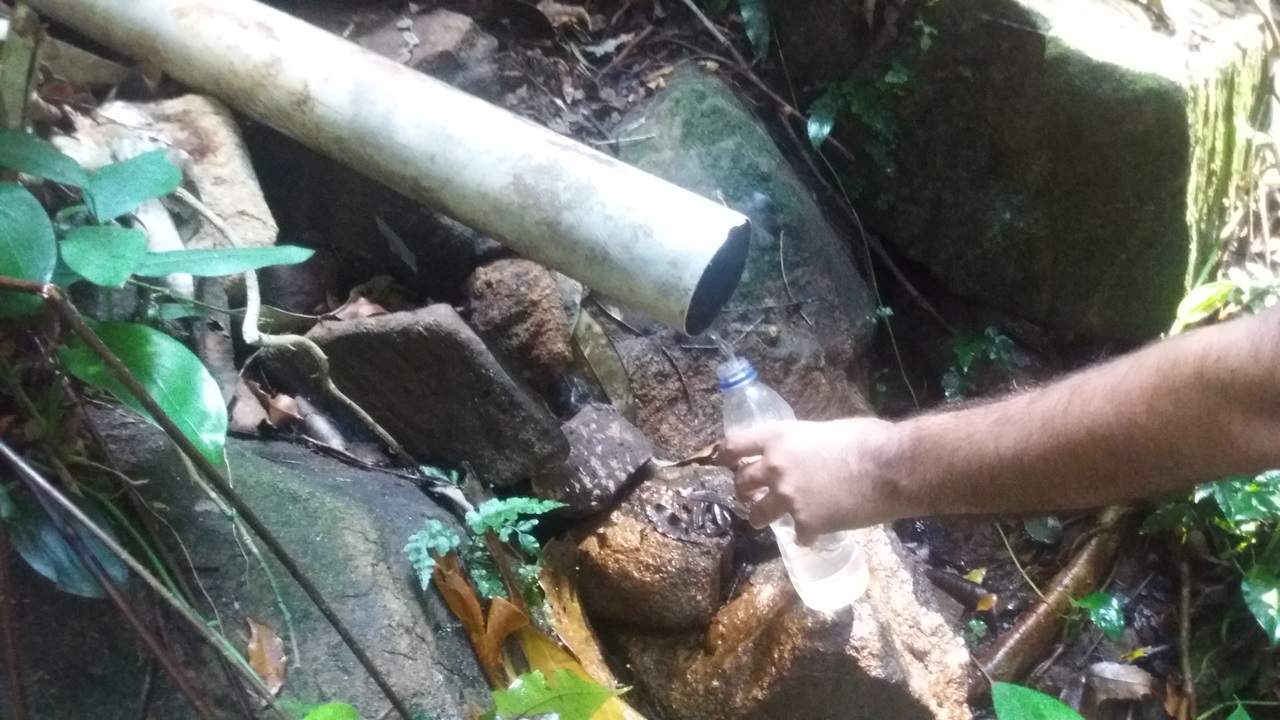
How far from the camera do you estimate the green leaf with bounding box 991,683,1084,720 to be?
53.7 inches

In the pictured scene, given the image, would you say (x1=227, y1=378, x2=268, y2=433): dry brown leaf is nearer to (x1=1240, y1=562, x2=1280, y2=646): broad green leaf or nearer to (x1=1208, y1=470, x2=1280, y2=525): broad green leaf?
(x1=1208, y1=470, x2=1280, y2=525): broad green leaf

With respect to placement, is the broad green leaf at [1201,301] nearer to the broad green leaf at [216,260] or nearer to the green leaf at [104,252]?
the broad green leaf at [216,260]

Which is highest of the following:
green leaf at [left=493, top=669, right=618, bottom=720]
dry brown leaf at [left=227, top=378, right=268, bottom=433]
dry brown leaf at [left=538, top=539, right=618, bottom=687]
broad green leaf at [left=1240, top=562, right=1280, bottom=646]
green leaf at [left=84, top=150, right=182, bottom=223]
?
green leaf at [left=84, top=150, right=182, bottom=223]

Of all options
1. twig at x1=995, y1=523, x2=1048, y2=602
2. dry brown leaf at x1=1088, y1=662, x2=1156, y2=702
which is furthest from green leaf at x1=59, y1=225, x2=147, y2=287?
dry brown leaf at x1=1088, y1=662, x2=1156, y2=702

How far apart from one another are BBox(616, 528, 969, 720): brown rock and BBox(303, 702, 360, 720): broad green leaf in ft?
3.07

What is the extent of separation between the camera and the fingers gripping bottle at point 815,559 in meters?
1.79

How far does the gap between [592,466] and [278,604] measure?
68 cm

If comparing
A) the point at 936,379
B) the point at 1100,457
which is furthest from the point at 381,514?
the point at 936,379

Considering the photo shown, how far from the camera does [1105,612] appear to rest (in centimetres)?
240

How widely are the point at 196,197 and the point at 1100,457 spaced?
1.68 m

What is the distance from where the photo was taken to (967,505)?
4.91ft

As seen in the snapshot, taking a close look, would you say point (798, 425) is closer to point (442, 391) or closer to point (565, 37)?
point (442, 391)

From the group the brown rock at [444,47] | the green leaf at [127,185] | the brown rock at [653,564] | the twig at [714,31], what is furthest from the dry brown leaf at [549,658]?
the twig at [714,31]

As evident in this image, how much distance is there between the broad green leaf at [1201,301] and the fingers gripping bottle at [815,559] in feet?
4.30
